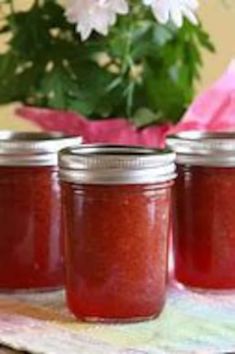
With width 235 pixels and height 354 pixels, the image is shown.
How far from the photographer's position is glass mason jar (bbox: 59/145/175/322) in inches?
23.4

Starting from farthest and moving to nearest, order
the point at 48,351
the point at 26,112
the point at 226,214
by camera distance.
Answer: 1. the point at 26,112
2. the point at 226,214
3. the point at 48,351

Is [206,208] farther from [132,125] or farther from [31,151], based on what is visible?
[132,125]

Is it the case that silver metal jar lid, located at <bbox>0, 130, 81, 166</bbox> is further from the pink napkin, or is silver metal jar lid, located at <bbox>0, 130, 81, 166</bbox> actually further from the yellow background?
the yellow background

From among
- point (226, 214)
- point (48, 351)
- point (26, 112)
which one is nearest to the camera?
point (48, 351)

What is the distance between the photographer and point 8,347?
56cm

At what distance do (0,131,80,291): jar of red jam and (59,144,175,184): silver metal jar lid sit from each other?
5 cm

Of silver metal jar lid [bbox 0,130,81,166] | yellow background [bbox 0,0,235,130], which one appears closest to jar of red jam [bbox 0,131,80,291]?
silver metal jar lid [bbox 0,130,81,166]

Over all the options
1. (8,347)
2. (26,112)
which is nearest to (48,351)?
(8,347)

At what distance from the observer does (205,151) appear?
646 millimetres

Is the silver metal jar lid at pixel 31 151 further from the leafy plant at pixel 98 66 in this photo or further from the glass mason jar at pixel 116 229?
the leafy plant at pixel 98 66

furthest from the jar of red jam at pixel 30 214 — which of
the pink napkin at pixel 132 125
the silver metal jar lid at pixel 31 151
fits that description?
the pink napkin at pixel 132 125

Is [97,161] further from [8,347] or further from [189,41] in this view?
[189,41]

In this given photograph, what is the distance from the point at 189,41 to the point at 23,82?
0.47ft

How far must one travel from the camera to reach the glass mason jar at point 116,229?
0.59 m
